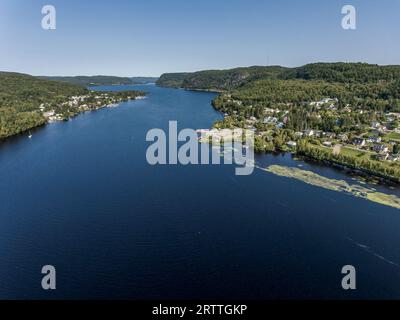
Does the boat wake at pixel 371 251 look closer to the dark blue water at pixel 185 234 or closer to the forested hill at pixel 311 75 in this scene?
the dark blue water at pixel 185 234

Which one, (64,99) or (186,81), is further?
(186,81)

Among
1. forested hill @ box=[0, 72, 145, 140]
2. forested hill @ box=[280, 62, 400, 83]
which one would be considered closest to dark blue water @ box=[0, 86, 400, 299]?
forested hill @ box=[0, 72, 145, 140]

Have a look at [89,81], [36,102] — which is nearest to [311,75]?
[36,102]

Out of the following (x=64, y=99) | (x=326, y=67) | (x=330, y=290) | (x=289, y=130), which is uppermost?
(x=326, y=67)

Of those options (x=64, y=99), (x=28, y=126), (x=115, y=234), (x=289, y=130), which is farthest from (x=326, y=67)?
(x=115, y=234)

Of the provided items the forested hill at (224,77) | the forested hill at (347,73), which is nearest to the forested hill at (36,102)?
the forested hill at (224,77)
